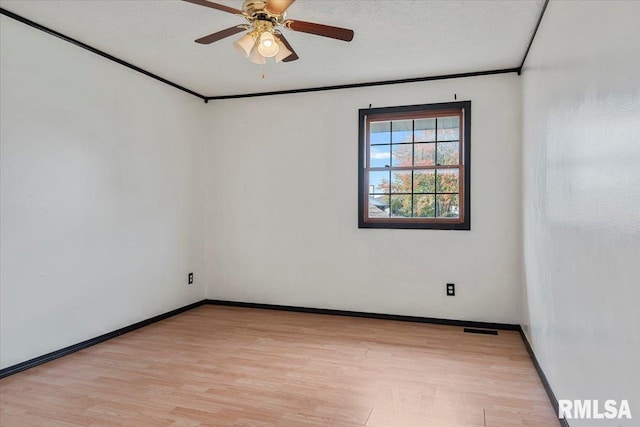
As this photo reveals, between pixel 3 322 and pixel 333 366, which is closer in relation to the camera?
pixel 3 322

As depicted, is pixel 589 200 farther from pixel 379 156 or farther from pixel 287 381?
pixel 379 156

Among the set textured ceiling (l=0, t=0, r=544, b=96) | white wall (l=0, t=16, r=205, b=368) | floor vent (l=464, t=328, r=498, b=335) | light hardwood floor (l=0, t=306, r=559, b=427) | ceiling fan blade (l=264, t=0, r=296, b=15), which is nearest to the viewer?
ceiling fan blade (l=264, t=0, r=296, b=15)

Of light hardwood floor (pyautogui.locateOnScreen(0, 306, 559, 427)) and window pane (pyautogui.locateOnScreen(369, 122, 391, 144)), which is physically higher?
window pane (pyautogui.locateOnScreen(369, 122, 391, 144))

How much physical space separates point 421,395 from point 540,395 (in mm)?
776

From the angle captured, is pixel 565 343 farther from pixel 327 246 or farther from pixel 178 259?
pixel 178 259

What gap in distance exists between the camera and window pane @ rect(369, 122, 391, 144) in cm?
443

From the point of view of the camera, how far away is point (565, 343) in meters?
2.09

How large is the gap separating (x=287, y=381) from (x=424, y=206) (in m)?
2.45

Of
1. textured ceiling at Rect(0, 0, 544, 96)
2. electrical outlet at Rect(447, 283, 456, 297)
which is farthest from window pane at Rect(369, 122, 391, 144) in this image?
electrical outlet at Rect(447, 283, 456, 297)

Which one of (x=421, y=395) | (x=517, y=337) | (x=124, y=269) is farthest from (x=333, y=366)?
(x=124, y=269)

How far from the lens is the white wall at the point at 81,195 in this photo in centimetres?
284

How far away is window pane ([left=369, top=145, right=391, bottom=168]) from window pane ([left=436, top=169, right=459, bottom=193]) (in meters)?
0.58

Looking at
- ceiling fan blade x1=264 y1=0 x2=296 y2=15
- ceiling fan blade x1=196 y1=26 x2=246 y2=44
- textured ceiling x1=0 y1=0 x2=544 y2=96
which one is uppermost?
textured ceiling x1=0 y1=0 x2=544 y2=96

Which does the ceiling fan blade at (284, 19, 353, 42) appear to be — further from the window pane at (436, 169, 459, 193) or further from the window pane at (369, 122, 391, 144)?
the window pane at (436, 169, 459, 193)
